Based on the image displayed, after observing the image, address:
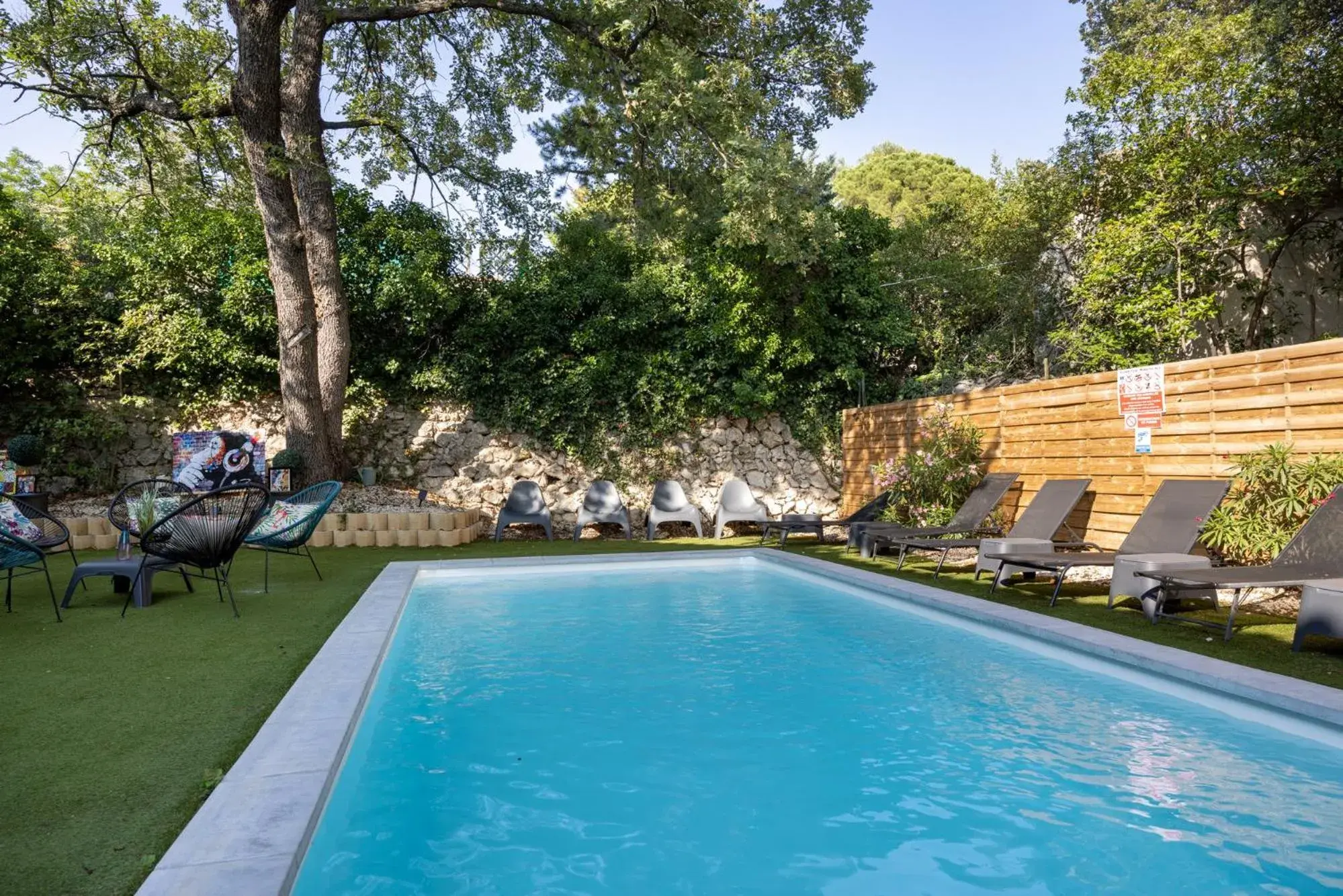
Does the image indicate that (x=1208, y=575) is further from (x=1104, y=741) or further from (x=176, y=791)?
(x=176, y=791)

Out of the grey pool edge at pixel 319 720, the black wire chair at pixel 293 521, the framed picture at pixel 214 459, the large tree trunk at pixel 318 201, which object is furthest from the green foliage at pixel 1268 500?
the framed picture at pixel 214 459

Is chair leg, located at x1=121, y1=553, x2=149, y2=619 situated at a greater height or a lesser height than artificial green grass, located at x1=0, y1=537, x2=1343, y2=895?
greater

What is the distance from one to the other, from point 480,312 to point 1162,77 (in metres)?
9.88

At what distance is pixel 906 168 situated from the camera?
27109 mm

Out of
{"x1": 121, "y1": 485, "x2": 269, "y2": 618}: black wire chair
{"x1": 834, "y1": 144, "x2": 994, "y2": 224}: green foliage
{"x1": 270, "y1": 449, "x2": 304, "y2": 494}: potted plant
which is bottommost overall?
{"x1": 121, "y1": 485, "x2": 269, "y2": 618}: black wire chair

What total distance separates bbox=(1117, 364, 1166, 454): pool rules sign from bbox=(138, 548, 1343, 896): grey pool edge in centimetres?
231

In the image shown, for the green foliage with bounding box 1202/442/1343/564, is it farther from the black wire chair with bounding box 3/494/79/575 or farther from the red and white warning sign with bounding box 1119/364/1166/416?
the black wire chair with bounding box 3/494/79/575

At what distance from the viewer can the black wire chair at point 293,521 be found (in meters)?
6.11

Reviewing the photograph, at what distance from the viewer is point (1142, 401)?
6.32 metres

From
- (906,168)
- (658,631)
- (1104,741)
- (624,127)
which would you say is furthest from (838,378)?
(906,168)

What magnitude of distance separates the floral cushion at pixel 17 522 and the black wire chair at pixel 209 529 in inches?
44.7

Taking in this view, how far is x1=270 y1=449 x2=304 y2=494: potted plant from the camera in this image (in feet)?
31.7

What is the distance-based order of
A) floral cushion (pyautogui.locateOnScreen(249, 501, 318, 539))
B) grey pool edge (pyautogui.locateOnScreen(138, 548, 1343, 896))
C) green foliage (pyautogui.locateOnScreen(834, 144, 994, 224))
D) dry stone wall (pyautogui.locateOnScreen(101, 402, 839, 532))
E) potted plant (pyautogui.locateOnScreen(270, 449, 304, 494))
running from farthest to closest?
1. green foliage (pyautogui.locateOnScreen(834, 144, 994, 224))
2. dry stone wall (pyautogui.locateOnScreen(101, 402, 839, 532))
3. potted plant (pyautogui.locateOnScreen(270, 449, 304, 494))
4. floral cushion (pyautogui.locateOnScreen(249, 501, 318, 539))
5. grey pool edge (pyautogui.locateOnScreen(138, 548, 1343, 896))

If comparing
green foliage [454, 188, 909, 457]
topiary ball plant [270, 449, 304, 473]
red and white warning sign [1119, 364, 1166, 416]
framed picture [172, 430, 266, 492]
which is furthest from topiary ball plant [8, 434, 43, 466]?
red and white warning sign [1119, 364, 1166, 416]
